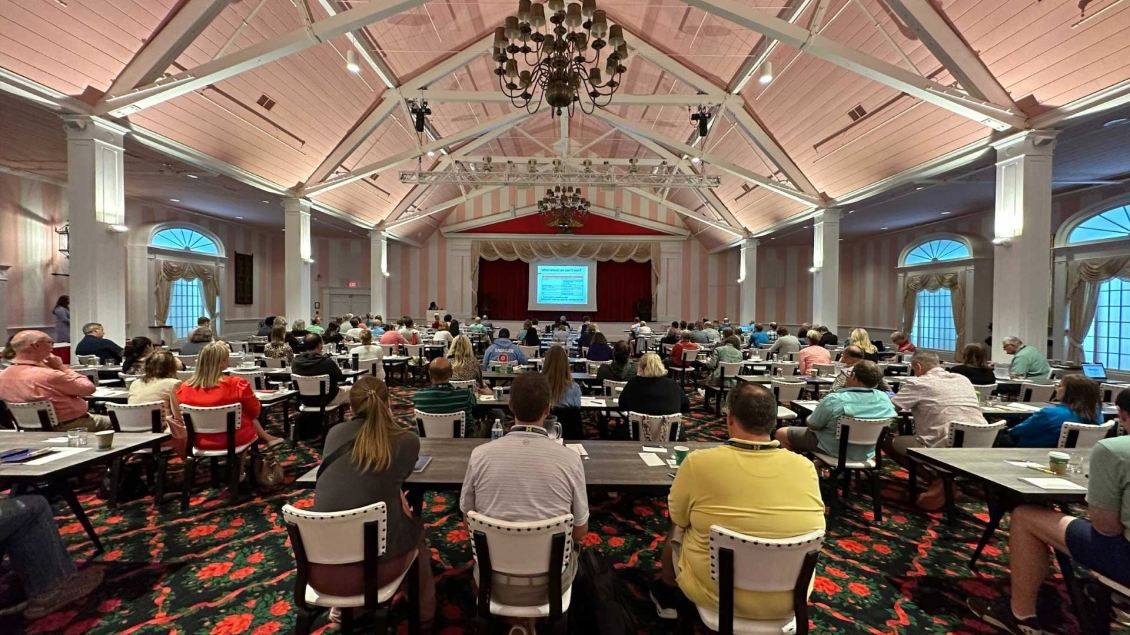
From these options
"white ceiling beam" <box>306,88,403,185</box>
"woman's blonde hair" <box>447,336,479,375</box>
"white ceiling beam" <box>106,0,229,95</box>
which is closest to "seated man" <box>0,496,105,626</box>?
"woman's blonde hair" <box>447,336,479,375</box>

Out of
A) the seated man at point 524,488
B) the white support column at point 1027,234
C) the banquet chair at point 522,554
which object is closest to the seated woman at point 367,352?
the seated man at point 524,488

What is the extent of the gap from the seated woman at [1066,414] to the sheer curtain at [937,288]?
27.7 feet

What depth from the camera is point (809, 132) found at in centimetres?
898

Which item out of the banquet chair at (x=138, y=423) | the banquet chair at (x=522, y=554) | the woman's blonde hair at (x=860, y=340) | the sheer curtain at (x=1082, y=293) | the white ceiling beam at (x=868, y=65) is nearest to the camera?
the banquet chair at (x=522, y=554)

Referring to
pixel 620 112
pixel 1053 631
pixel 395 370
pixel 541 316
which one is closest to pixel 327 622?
pixel 1053 631

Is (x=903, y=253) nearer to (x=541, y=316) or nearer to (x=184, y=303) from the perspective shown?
(x=541, y=316)

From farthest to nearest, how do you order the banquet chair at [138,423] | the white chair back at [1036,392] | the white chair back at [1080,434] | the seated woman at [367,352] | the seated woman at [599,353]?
the seated woman at [599,353]
the seated woman at [367,352]
the white chair back at [1036,392]
the banquet chair at [138,423]
the white chair back at [1080,434]

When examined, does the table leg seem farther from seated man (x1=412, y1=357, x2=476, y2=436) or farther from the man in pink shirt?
seated man (x1=412, y1=357, x2=476, y2=436)

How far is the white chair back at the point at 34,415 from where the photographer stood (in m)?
3.50

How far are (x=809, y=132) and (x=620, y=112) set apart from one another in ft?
15.0

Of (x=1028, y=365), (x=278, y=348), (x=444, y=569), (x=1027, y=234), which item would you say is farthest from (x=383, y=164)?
(x=1028, y=365)

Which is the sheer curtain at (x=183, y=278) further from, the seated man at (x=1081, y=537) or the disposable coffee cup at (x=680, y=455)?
the seated man at (x=1081, y=537)

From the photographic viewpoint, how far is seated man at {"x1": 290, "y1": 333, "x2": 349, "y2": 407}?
5.10 meters

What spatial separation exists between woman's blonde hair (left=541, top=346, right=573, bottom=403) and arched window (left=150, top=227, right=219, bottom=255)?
12.6 metres
